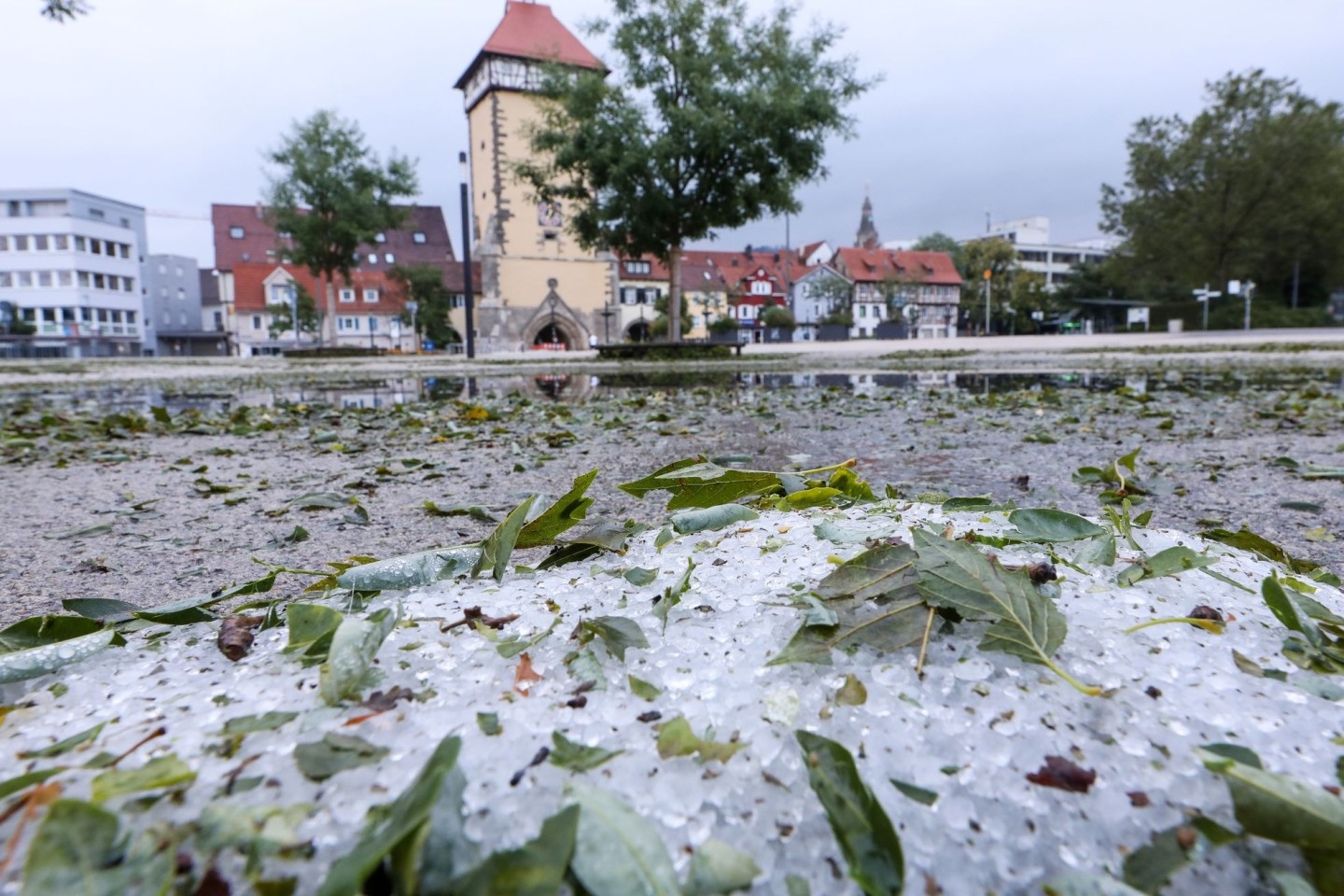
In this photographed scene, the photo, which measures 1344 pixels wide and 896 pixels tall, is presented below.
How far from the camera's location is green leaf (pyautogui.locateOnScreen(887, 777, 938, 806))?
22.2 inches

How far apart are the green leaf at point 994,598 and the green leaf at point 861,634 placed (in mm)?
34

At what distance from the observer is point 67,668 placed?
839mm

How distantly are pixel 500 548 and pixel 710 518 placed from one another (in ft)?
1.16

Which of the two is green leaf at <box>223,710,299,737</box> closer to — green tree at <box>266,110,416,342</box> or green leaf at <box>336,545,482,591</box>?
green leaf at <box>336,545,482,591</box>

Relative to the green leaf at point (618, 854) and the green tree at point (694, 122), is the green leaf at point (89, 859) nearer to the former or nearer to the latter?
the green leaf at point (618, 854)

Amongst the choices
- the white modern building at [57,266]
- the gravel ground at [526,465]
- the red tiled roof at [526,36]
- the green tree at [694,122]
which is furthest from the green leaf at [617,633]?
the white modern building at [57,266]

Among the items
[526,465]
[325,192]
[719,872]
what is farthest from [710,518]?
[325,192]

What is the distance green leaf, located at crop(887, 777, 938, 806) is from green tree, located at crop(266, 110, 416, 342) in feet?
113

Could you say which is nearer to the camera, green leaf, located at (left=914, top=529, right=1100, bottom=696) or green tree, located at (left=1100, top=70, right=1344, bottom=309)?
green leaf, located at (left=914, top=529, right=1100, bottom=696)

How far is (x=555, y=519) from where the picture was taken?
4.17 feet

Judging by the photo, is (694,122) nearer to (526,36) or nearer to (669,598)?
(669,598)

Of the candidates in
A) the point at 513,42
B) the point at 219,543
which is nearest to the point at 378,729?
the point at 219,543

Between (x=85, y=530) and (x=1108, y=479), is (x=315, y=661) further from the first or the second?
(x=1108, y=479)

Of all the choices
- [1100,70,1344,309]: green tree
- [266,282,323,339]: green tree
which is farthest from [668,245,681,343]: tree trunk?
[266,282,323,339]: green tree
